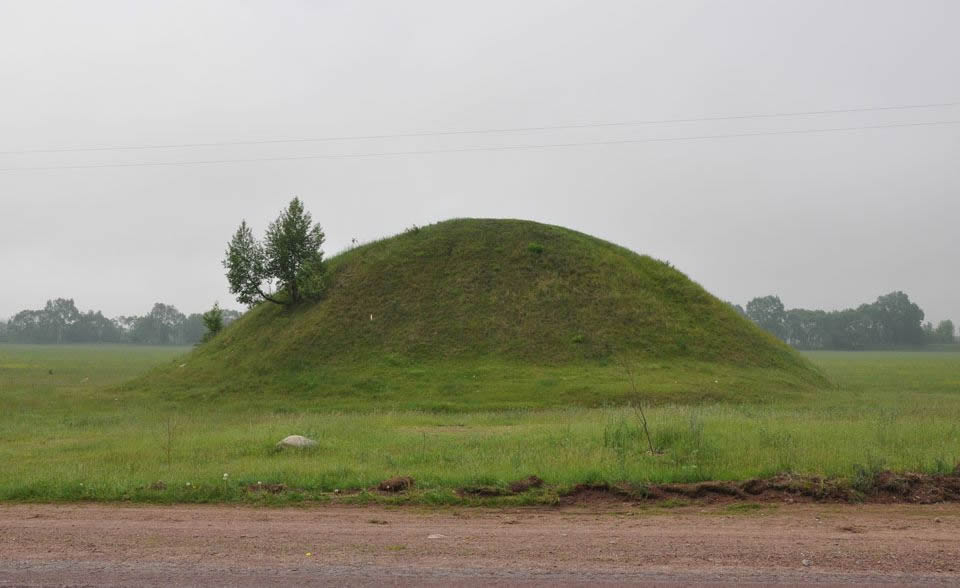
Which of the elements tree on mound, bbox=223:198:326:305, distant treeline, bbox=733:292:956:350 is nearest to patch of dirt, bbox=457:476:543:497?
tree on mound, bbox=223:198:326:305

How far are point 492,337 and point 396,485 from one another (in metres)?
26.2

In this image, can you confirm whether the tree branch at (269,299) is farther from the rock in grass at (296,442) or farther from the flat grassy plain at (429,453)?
the rock in grass at (296,442)

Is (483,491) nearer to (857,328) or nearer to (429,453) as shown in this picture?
(429,453)

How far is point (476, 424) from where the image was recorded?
72.6 feet

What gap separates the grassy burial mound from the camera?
3159cm

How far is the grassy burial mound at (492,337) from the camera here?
31594mm

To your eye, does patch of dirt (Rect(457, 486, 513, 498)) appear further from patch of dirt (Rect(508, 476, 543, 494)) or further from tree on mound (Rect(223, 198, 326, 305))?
tree on mound (Rect(223, 198, 326, 305))

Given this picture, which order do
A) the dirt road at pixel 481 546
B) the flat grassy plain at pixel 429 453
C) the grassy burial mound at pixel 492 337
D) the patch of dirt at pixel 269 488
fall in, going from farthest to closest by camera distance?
the grassy burial mound at pixel 492 337
the flat grassy plain at pixel 429 453
the patch of dirt at pixel 269 488
the dirt road at pixel 481 546

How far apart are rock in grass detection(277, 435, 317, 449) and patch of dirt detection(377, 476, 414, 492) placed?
431 centimetres

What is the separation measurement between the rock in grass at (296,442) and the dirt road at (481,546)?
475cm

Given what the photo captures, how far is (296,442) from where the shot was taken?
15.6 m

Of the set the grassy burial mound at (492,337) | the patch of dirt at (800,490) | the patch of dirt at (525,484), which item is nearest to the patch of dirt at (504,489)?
the patch of dirt at (525,484)

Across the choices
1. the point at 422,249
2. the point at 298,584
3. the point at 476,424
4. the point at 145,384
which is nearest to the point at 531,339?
the point at 422,249

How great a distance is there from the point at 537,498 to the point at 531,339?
87.4 feet
